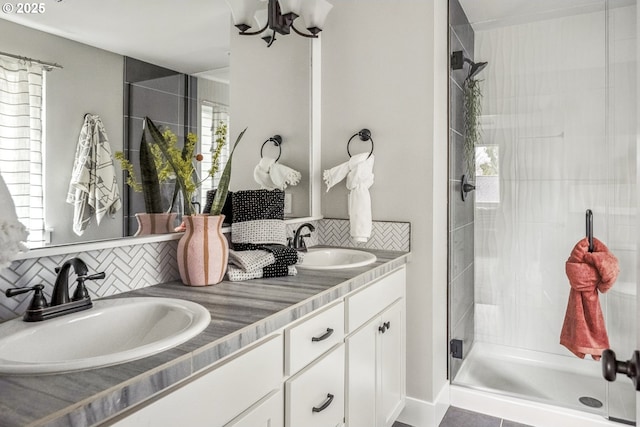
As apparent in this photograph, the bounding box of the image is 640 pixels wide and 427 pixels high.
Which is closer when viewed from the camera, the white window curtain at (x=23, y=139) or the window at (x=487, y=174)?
the white window curtain at (x=23, y=139)

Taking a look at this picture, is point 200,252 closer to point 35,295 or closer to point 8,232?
point 35,295

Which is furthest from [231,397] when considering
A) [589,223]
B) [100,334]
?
[589,223]

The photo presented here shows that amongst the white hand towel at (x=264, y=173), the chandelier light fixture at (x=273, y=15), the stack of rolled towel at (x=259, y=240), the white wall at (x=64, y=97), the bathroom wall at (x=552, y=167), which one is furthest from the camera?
the bathroom wall at (x=552, y=167)

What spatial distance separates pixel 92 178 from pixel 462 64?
2.03 meters

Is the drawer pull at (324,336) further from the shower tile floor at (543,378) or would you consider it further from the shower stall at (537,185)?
the shower tile floor at (543,378)

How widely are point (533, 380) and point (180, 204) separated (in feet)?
7.05

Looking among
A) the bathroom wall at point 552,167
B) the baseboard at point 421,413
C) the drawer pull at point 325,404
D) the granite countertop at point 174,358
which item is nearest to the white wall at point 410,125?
the baseboard at point 421,413

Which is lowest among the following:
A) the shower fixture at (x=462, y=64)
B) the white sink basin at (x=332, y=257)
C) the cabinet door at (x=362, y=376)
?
the cabinet door at (x=362, y=376)

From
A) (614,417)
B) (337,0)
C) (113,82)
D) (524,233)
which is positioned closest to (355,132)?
(337,0)

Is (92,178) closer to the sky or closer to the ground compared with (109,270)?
closer to the sky

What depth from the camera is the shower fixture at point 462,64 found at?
238 centimetres

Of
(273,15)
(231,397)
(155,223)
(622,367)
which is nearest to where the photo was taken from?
(622,367)

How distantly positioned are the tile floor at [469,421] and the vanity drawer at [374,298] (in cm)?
76

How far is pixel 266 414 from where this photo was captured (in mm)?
1095
